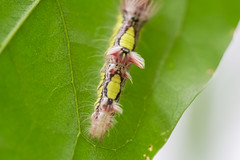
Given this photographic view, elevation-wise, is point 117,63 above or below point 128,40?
below

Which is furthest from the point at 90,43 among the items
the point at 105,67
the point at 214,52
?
the point at 214,52

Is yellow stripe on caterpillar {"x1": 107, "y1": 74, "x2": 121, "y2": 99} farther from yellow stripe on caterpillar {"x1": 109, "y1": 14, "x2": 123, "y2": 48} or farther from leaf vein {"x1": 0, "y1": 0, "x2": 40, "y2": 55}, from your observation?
leaf vein {"x1": 0, "y1": 0, "x2": 40, "y2": 55}

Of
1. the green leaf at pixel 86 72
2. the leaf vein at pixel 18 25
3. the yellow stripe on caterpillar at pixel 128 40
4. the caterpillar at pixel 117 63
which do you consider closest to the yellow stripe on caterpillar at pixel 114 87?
the caterpillar at pixel 117 63

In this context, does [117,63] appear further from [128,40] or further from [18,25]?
[18,25]

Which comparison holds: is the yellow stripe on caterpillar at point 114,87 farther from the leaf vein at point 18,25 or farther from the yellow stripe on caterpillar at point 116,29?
the leaf vein at point 18,25

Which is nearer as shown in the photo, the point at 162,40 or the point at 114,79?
the point at 114,79

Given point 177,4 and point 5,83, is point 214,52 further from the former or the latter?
point 5,83

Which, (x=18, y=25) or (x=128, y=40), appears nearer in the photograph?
(x=18, y=25)

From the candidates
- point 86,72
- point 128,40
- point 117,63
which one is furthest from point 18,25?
point 128,40
